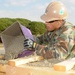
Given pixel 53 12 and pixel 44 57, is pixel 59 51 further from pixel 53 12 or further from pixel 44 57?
pixel 53 12

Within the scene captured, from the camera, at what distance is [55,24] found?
13.8 ft

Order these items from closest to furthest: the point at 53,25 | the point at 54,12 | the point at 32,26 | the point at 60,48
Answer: the point at 60,48 → the point at 54,12 → the point at 53,25 → the point at 32,26

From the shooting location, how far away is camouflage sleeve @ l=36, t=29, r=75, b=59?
3.79 m

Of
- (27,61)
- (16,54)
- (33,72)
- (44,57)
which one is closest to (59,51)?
(44,57)

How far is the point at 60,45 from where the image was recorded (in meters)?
3.85

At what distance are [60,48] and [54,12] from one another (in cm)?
59

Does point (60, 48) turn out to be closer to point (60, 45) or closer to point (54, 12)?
point (60, 45)

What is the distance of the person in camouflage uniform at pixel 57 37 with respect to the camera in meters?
3.82

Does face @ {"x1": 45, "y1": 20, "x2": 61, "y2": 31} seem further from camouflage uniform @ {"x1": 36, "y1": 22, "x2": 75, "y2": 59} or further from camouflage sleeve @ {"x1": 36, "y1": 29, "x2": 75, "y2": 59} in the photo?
camouflage sleeve @ {"x1": 36, "y1": 29, "x2": 75, "y2": 59}

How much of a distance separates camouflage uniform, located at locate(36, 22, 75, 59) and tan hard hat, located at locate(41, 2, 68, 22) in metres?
0.22

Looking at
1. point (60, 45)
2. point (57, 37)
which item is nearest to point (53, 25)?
point (57, 37)

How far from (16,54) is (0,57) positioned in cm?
31

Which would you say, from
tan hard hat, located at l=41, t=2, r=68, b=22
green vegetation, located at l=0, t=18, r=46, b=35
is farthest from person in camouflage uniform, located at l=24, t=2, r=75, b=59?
green vegetation, located at l=0, t=18, r=46, b=35

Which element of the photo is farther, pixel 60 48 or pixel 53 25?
pixel 53 25
